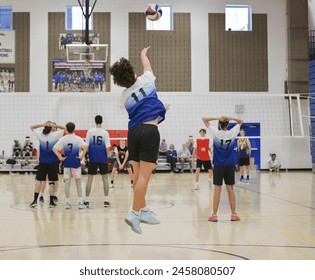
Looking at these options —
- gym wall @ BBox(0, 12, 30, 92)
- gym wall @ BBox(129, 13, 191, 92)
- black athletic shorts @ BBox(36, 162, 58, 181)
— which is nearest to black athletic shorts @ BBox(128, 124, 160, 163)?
black athletic shorts @ BBox(36, 162, 58, 181)

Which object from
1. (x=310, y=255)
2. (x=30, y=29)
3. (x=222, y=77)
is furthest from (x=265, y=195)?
(x=30, y=29)

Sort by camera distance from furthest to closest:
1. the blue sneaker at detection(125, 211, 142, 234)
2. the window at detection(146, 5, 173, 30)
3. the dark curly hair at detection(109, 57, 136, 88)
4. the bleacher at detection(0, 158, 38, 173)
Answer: the window at detection(146, 5, 173, 30), the bleacher at detection(0, 158, 38, 173), the dark curly hair at detection(109, 57, 136, 88), the blue sneaker at detection(125, 211, 142, 234)

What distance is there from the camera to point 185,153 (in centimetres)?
2081

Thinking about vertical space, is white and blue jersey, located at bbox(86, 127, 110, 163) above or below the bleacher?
above

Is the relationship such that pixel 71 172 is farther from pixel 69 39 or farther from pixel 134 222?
pixel 69 39

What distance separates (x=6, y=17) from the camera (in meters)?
21.8

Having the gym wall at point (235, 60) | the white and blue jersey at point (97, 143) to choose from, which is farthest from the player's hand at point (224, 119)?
the gym wall at point (235, 60)

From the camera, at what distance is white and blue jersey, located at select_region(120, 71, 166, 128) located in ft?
14.0

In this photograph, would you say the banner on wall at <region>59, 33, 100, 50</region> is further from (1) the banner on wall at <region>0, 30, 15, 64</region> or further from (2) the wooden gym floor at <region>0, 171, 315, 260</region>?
(2) the wooden gym floor at <region>0, 171, 315, 260</region>

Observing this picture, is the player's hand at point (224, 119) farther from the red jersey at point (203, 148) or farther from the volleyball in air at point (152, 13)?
the red jersey at point (203, 148)

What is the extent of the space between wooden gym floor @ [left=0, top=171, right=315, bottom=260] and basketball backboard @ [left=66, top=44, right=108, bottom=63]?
234 inches

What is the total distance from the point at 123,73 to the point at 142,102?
1.02ft

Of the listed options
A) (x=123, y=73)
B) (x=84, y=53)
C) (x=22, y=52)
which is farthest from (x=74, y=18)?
(x=123, y=73)

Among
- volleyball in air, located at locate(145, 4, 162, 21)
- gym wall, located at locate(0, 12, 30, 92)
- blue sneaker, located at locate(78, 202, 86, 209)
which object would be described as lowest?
blue sneaker, located at locate(78, 202, 86, 209)
